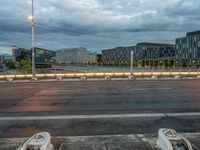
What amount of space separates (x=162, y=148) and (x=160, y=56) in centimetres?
15229

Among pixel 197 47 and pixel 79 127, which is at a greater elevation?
pixel 197 47

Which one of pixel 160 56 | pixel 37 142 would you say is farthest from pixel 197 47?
pixel 37 142

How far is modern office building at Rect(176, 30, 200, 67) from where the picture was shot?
337 ft

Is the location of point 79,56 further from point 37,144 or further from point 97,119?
point 37,144

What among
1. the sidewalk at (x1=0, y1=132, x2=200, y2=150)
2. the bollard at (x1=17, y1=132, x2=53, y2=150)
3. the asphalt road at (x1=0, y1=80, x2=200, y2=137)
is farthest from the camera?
the asphalt road at (x1=0, y1=80, x2=200, y2=137)

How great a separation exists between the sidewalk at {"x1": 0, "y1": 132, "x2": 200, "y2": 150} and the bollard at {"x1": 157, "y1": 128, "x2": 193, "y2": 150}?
447 mm

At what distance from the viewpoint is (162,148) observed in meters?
4.38

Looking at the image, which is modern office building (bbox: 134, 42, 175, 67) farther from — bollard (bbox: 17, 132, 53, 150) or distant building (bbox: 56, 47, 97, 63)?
bollard (bbox: 17, 132, 53, 150)

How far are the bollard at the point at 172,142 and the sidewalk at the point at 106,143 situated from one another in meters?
0.45

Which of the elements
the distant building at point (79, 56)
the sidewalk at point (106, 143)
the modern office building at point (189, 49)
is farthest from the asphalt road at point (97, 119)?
the distant building at point (79, 56)

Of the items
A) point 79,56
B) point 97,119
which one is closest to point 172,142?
point 97,119

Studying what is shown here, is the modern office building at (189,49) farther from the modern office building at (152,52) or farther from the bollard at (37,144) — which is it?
the bollard at (37,144)

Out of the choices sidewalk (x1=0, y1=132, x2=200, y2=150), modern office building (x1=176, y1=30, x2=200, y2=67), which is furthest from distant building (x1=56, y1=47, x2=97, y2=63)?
sidewalk (x1=0, y1=132, x2=200, y2=150)

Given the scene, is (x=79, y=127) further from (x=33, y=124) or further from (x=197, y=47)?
(x=197, y=47)
